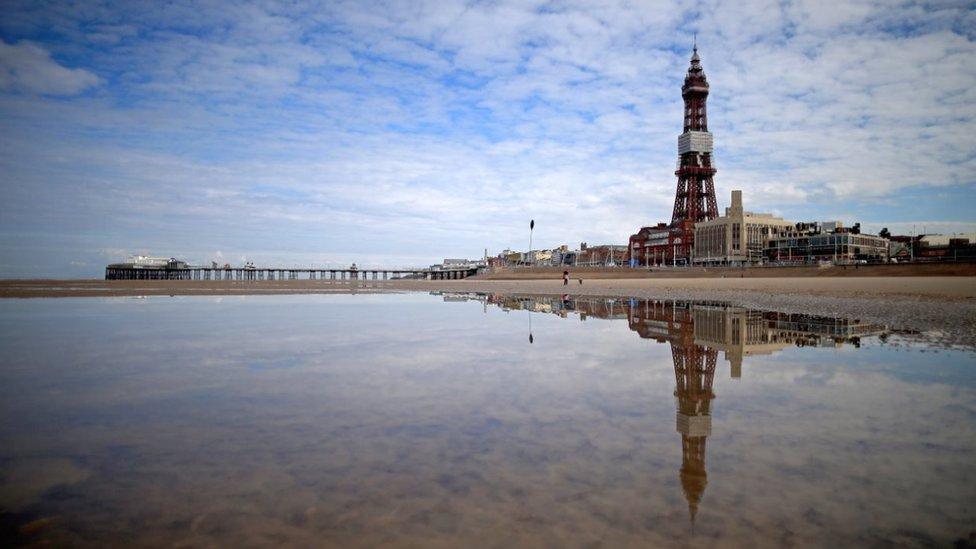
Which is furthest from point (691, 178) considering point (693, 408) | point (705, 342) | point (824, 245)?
point (693, 408)

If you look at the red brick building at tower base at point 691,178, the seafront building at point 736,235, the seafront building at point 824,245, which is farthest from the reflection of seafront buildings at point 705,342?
the red brick building at tower base at point 691,178

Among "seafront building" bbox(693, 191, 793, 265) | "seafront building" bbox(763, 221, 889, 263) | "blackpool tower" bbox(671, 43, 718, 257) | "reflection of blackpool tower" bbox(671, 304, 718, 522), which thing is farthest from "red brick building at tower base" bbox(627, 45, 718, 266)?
"reflection of blackpool tower" bbox(671, 304, 718, 522)

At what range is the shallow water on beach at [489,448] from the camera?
2914 millimetres

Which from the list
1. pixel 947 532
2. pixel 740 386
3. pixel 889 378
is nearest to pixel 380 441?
pixel 947 532

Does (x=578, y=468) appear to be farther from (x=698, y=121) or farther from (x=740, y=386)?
(x=698, y=121)

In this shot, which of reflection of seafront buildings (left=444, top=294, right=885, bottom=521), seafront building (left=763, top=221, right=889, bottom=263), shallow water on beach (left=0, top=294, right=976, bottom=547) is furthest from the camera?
seafront building (left=763, top=221, right=889, bottom=263)

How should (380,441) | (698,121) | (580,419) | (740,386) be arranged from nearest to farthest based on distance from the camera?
(380,441)
(580,419)
(740,386)
(698,121)

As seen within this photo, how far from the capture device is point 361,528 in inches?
114

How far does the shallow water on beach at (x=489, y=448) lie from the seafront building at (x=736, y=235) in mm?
110272

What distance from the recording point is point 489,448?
4.15 meters

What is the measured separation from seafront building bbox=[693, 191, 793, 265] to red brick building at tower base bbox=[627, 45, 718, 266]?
6.65m

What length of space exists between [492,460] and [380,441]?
3.35 ft

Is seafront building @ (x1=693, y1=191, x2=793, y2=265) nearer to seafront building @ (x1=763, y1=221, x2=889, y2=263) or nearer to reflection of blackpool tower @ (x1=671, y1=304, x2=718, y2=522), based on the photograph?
seafront building @ (x1=763, y1=221, x2=889, y2=263)

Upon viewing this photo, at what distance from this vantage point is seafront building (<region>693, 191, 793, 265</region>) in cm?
11206
